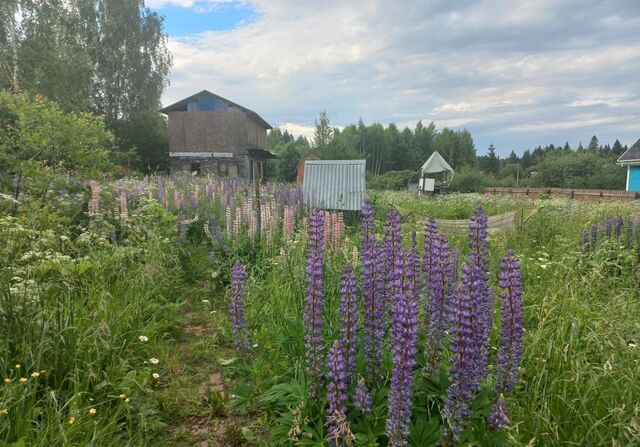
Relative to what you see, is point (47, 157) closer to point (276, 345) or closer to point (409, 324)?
point (276, 345)

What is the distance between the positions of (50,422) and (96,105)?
113 feet

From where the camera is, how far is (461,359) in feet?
6.51

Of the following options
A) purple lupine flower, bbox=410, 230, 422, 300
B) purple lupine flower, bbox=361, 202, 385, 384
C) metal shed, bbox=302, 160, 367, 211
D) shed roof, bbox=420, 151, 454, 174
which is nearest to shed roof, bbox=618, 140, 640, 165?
shed roof, bbox=420, 151, 454, 174

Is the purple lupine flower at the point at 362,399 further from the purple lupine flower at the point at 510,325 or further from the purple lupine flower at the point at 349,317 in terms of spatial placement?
the purple lupine flower at the point at 510,325

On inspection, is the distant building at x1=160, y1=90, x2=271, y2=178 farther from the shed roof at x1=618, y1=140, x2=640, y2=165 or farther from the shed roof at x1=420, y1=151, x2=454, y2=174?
the shed roof at x1=618, y1=140, x2=640, y2=165

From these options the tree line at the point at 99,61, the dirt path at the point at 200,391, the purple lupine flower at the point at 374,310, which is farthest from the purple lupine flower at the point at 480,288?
the tree line at the point at 99,61

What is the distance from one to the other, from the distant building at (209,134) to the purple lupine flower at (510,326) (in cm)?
3057

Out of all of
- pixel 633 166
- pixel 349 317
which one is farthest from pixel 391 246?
pixel 633 166

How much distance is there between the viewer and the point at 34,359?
2.87 meters

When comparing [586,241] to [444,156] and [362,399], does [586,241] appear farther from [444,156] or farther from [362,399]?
[444,156]

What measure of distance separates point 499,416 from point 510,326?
0.47 metres

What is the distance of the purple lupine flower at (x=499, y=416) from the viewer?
2025 mm

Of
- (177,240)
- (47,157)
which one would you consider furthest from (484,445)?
(47,157)

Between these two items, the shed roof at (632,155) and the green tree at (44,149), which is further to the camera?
the shed roof at (632,155)
